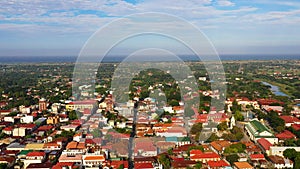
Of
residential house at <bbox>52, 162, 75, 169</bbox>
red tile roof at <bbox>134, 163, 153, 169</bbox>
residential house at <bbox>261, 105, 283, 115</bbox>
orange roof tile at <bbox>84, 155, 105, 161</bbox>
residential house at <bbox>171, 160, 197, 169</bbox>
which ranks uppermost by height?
residential house at <bbox>261, 105, 283, 115</bbox>

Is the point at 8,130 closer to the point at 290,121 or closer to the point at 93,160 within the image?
the point at 93,160

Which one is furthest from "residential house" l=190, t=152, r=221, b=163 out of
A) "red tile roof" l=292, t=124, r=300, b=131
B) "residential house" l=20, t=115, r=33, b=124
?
"residential house" l=20, t=115, r=33, b=124

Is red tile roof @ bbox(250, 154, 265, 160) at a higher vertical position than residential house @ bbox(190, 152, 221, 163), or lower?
lower

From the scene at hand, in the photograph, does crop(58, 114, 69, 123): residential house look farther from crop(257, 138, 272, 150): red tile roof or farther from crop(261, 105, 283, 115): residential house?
crop(261, 105, 283, 115): residential house

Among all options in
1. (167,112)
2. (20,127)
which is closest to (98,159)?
(20,127)

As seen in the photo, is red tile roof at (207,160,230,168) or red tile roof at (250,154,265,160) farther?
red tile roof at (250,154,265,160)

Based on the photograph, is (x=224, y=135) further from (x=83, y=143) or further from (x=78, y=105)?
(x=78, y=105)

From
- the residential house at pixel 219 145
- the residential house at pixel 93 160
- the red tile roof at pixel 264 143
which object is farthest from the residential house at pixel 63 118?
the red tile roof at pixel 264 143

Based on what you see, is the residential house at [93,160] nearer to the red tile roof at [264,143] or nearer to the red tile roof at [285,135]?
the red tile roof at [264,143]

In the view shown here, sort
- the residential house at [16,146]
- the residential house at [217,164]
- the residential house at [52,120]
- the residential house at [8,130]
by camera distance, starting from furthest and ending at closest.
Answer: the residential house at [52,120] → the residential house at [8,130] → the residential house at [16,146] → the residential house at [217,164]
